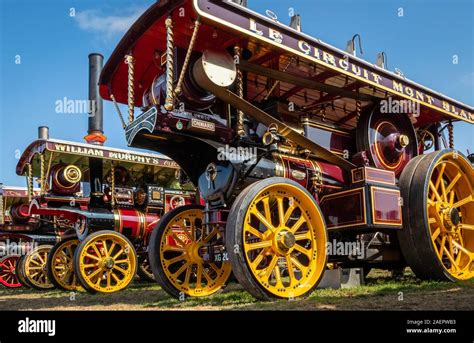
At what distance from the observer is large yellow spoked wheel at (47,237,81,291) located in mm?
8672

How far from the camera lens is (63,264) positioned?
9234 millimetres

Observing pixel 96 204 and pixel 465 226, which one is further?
pixel 96 204

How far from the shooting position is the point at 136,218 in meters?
8.77

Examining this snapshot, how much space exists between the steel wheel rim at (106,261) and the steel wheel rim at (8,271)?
4.28 meters

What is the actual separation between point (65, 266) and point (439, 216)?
6.19 meters

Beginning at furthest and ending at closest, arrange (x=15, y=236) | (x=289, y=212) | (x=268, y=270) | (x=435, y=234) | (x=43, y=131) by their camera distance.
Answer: (x=43, y=131) < (x=15, y=236) < (x=435, y=234) < (x=289, y=212) < (x=268, y=270)

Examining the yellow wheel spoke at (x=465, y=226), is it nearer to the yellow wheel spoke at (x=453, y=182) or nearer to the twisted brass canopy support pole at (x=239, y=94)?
the yellow wheel spoke at (x=453, y=182)

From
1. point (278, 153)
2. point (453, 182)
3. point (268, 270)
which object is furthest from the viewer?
point (453, 182)

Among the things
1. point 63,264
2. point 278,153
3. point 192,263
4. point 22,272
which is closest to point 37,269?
point 22,272

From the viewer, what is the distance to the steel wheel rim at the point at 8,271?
37.2 ft

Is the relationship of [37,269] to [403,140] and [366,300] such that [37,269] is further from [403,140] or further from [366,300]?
[366,300]
